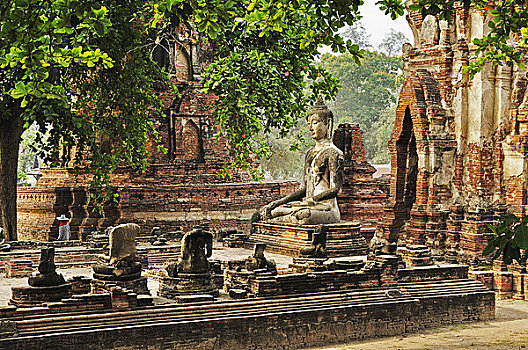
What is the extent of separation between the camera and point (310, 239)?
11.7 metres

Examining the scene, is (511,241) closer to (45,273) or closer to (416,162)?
(45,273)

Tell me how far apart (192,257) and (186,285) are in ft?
1.14

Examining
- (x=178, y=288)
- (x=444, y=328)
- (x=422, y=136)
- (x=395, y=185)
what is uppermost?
(x=422, y=136)

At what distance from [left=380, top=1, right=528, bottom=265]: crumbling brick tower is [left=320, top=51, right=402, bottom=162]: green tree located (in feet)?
99.1

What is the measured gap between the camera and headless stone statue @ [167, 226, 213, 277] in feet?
29.2

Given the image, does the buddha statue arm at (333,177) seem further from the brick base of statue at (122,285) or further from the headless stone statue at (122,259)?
the brick base of statue at (122,285)

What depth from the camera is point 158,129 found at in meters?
18.3

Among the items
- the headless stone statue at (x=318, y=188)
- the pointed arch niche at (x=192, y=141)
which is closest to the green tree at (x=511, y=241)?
the headless stone statue at (x=318, y=188)

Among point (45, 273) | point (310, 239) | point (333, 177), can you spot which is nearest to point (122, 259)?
point (45, 273)

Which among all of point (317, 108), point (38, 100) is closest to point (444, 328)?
point (317, 108)

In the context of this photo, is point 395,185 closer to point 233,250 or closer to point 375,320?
point 233,250

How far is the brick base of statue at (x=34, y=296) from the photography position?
314 inches

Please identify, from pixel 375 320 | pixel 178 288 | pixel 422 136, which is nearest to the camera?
pixel 178 288

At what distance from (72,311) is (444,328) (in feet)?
16.2
